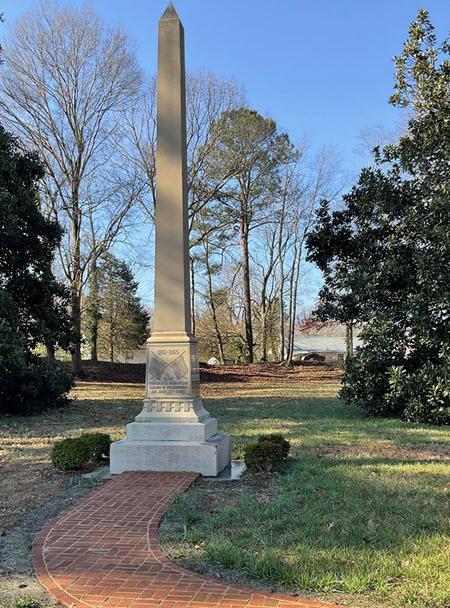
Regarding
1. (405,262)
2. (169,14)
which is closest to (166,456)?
(169,14)

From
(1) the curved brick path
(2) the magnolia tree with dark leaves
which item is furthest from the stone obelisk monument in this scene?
(2) the magnolia tree with dark leaves

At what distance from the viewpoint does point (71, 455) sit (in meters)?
6.66

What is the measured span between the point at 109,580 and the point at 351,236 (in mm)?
11308

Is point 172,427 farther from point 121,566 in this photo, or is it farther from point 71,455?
point 121,566

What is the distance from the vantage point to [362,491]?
542 centimetres

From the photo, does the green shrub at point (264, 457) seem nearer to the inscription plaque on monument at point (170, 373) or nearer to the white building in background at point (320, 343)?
the inscription plaque on monument at point (170, 373)

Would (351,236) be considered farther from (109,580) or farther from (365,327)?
(109,580)

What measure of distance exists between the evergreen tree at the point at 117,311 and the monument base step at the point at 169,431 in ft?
68.8

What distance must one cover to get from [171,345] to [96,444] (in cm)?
162

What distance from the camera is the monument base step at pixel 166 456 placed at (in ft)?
20.9

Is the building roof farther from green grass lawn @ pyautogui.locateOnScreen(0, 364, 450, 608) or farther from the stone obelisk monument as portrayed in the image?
the stone obelisk monument

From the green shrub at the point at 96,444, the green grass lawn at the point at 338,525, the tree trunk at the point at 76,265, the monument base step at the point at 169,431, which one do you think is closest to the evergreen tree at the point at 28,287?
the green shrub at the point at 96,444

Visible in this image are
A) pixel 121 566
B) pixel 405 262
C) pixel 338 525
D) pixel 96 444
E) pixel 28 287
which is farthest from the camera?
pixel 28 287

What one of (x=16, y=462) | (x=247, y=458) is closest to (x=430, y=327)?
(x=247, y=458)
